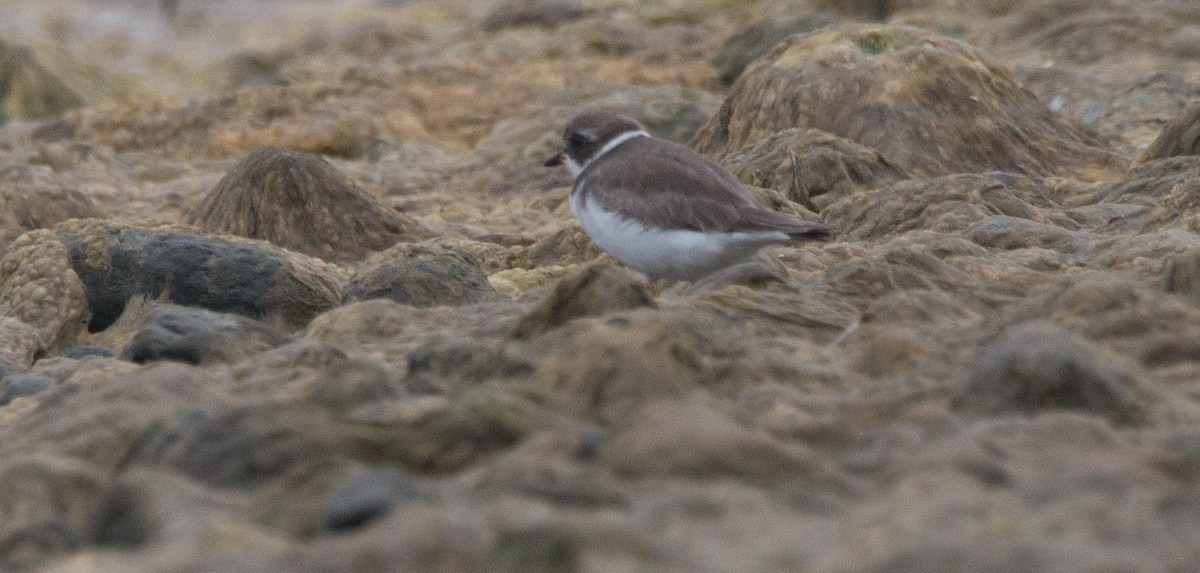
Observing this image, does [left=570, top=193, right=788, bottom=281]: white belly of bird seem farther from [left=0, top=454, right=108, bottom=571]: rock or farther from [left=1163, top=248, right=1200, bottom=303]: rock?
[left=0, top=454, right=108, bottom=571]: rock

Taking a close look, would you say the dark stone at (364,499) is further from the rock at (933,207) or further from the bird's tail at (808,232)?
the rock at (933,207)

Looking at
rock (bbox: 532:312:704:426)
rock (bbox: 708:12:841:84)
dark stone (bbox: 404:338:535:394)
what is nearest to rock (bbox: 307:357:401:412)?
dark stone (bbox: 404:338:535:394)

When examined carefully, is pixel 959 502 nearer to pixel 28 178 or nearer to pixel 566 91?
pixel 28 178

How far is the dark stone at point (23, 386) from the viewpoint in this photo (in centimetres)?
666

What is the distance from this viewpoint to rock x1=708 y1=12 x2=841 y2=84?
15367 millimetres

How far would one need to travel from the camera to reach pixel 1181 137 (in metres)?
9.77

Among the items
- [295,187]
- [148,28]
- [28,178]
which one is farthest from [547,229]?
[148,28]

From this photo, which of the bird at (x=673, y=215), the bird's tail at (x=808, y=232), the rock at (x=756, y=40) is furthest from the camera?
the rock at (x=756, y=40)

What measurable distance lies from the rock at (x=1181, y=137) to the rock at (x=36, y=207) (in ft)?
20.4

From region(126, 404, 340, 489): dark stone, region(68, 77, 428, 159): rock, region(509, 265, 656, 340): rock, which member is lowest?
region(68, 77, 428, 159): rock

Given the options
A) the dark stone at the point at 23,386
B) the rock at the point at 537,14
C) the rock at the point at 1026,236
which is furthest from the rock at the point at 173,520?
the rock at the point at 537,14

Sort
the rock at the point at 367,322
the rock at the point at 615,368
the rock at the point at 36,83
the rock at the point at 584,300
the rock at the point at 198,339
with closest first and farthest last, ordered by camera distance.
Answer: the rock at the point at 615,368, the rock at the point at 584,300, the rock at the point at 198,339, the rock at the point at 367,322, the rock at the point at 36,83

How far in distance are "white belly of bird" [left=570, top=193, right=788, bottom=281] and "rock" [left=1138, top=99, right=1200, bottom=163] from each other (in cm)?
318

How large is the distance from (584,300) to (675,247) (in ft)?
5.24
